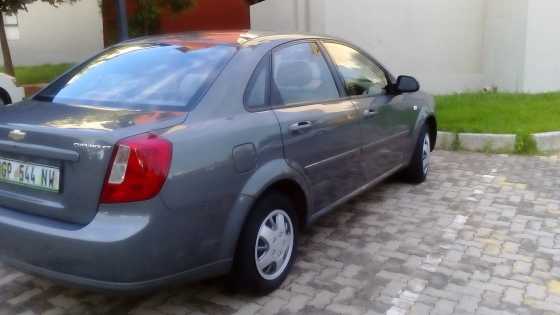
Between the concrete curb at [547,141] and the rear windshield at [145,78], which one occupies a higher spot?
the rear windshield at [145,78]

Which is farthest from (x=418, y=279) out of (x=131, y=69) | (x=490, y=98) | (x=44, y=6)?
(x=44, y=6)

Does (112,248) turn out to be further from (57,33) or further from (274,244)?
(57,33)

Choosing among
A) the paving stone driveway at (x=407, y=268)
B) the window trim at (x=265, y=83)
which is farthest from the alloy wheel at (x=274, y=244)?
the window trim at (x=265, y=83)

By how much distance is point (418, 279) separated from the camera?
363cm

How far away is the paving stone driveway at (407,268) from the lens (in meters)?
3.31

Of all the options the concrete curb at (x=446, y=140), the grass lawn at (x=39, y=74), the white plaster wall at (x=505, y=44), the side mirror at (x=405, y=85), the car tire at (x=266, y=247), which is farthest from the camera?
the grass lawn at (x=39, y=74)

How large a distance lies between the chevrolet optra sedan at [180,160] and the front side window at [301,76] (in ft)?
0.04

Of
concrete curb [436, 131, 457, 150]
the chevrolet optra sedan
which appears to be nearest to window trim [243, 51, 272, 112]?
the chevrolet optra sedan

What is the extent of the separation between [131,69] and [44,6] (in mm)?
16112

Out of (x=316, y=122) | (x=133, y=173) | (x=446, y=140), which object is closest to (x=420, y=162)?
(x=446, y=140)

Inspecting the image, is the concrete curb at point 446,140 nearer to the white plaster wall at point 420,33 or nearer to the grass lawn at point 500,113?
the grass lawn at point 500,113

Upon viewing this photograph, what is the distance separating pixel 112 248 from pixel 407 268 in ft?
6.76

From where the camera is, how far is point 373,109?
4.54 meters

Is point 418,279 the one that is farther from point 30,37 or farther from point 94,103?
point 30,37
